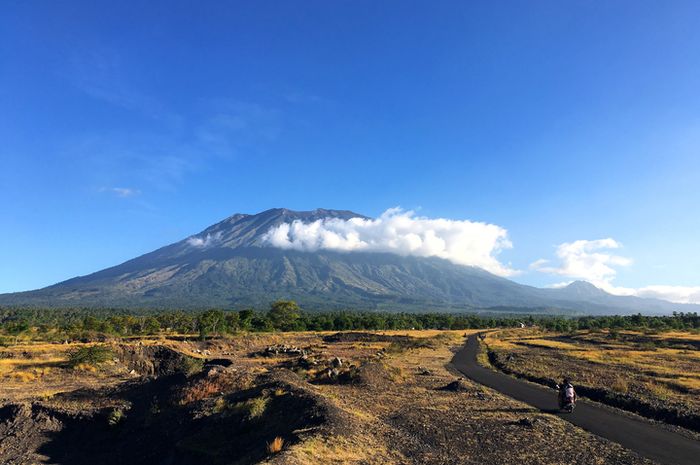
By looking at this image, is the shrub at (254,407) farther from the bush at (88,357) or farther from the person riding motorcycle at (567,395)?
the bush at (88,357)

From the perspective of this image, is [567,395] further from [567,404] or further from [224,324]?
[224,324]

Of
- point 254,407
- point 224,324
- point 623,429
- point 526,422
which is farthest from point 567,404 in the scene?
point 224,324

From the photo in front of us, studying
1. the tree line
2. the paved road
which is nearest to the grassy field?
the paved road

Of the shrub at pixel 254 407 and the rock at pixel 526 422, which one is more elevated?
the shrub at pixel 254 407

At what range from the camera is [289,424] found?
16453 mm

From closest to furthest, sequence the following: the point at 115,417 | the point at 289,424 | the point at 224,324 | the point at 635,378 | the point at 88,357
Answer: the point at 289,424
the point at 115,417
the point at 635,378
the point at 88,357
the point at 224,324

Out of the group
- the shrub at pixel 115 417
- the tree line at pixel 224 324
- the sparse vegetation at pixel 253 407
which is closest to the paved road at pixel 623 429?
the sparse vegetation at pixel 253 407

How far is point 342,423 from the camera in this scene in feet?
52.7

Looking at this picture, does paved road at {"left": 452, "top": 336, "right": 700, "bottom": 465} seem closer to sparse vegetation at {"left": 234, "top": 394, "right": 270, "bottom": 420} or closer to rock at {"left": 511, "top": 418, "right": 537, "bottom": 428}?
rock at {"left": 511, "top": 418, "right": 537, "bottom": 428}

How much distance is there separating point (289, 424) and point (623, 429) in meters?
14.2

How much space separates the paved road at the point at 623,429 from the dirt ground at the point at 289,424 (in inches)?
37.6

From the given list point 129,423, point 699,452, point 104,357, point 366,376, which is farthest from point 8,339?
point 699,452

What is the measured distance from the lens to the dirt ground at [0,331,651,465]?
14219mm

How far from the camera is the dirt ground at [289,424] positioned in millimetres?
14219
